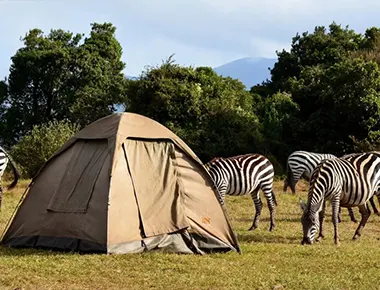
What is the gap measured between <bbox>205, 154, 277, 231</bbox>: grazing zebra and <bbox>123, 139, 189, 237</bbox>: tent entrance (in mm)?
3356

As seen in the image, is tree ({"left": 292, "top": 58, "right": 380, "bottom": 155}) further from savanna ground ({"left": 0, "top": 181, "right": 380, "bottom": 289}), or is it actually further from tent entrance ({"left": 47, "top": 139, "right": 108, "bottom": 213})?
tent entrance ({"left": 47, "top": 139, "right": 108, "bottom": 213})

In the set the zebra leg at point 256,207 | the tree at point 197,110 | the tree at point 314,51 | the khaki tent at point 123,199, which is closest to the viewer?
the khaki tent at point 123,199

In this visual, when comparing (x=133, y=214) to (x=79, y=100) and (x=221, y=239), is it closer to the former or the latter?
(x=221, y=239)

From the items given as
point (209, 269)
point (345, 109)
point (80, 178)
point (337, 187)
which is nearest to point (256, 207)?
point (337, 187)

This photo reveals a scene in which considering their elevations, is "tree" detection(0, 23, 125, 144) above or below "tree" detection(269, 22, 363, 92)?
below

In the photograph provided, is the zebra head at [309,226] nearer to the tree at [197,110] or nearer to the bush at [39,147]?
the tree at [197,110]

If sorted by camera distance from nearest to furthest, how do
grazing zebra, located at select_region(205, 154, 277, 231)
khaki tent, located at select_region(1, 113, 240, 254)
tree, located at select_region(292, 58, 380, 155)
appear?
khaki tent, located at select_region(1, 113, 240, 254), grazing zebra, located at select_region(205, 154, 277, 231), tree, located at select_region(292, 58, 380, 155)

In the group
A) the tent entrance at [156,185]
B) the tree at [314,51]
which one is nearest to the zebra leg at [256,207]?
the tent entrance at [156,185]

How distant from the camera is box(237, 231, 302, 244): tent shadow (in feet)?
41.0

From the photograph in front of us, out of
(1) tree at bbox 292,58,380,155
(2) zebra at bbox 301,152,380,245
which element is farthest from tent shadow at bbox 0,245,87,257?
(1) tree at bbox 292,58,380,155

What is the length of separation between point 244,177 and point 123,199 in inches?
194

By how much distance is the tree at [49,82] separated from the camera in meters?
40.2

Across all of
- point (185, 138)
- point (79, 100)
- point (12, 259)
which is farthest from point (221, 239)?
point (79, 100)

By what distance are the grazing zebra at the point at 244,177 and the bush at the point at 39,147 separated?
1369 cm
